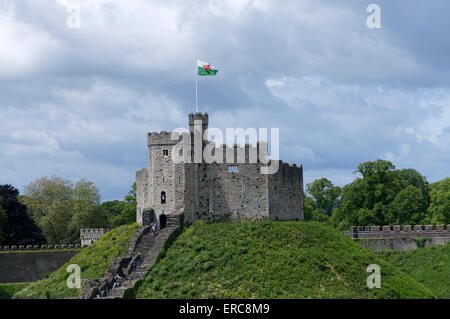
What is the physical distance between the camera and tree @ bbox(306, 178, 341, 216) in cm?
11944

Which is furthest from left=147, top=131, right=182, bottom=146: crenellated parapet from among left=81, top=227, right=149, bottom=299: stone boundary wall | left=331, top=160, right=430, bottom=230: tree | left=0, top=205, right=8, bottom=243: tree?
left=331, top=160, right=430, bottom=230: tree

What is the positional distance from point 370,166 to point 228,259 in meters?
40.0

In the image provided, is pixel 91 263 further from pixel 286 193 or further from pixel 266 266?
pixel 286 193

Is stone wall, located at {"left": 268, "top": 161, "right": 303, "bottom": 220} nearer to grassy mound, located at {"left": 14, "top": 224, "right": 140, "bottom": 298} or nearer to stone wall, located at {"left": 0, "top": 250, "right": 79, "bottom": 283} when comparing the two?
grassy mound, located at {"left": 14, "top": 224, "right": 140, "bottom": 298}

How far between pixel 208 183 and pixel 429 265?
21.5 meters

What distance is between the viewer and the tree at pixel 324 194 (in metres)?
119

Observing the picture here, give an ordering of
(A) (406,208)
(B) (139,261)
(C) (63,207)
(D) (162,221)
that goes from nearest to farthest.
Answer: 1. (B) (139,261)
2. (D) (162,221)
3. (A) (406,208)
4. (C) (63,207)

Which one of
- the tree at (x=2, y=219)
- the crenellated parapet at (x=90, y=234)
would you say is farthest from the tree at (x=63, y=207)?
the tree at (x=2, y=219)

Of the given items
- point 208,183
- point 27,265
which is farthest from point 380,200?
point 27,265

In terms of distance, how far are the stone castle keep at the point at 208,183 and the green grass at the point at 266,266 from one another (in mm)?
1803

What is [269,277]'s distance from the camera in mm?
51312

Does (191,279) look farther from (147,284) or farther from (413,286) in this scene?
(413,286)

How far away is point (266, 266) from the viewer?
52625mm
